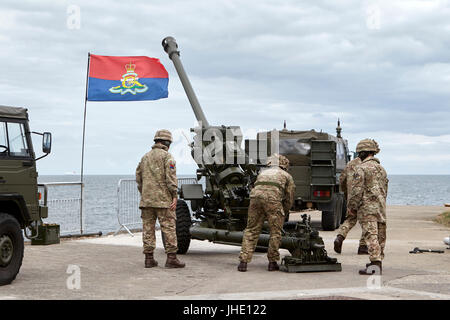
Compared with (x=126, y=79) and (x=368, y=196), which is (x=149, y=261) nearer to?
(x=368, y=196)

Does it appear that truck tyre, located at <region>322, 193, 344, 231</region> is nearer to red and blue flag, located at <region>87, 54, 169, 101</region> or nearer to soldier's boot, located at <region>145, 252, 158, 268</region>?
red and blue flag, located at <region>87, 54, 169, 101</region>

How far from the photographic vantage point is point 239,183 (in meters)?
11.8

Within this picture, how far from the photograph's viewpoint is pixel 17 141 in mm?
8531

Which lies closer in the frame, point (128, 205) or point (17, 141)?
point (17, 141)

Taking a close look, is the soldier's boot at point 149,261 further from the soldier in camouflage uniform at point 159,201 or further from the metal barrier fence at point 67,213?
the metal barrier fence at point 67,213

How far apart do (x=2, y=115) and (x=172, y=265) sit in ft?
10.7

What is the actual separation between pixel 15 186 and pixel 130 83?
28.7ft

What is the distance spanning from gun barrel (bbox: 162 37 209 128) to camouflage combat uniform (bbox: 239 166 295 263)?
312 centimetres

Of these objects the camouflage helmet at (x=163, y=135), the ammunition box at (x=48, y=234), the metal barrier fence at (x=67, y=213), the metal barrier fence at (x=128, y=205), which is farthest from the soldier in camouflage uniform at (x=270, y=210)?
the metal barrier fence at (x=128, y=205)

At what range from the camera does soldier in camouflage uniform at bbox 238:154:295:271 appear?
31.0 feet

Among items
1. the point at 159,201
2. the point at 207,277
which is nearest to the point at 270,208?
the point at 207,277

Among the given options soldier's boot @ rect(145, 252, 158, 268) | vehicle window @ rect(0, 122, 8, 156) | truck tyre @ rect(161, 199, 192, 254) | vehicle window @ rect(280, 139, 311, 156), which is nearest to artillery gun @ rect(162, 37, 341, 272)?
truck tyre @ rect(161, 199, 192, 254)
